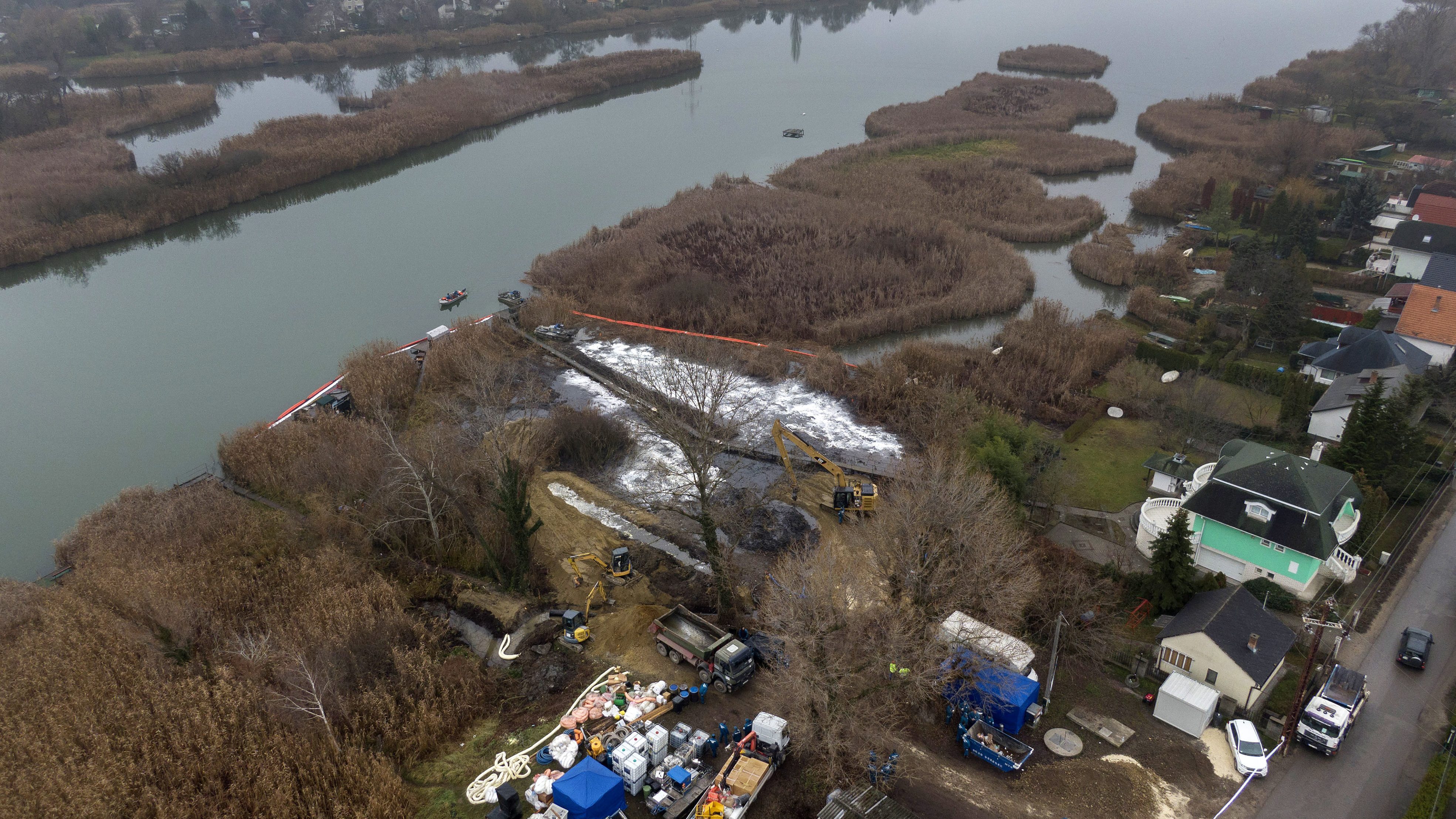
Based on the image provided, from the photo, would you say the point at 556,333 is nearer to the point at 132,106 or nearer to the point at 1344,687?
the point at 1344,687

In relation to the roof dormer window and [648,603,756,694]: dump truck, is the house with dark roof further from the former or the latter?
[648,603,756,694]: dump truck

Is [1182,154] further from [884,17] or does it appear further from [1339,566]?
[884,17]

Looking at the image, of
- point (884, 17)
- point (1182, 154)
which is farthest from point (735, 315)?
point (884, 17)

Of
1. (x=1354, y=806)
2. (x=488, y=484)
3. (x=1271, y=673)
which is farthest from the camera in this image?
(x=488, y=484)

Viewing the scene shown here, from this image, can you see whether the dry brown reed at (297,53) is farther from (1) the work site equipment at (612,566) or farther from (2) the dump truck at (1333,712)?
(2) the dump truck at (1333,712)

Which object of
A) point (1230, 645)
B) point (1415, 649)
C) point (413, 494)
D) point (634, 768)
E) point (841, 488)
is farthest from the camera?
point (841, 488)

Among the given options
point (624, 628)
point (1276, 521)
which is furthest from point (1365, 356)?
point (624, 628)
